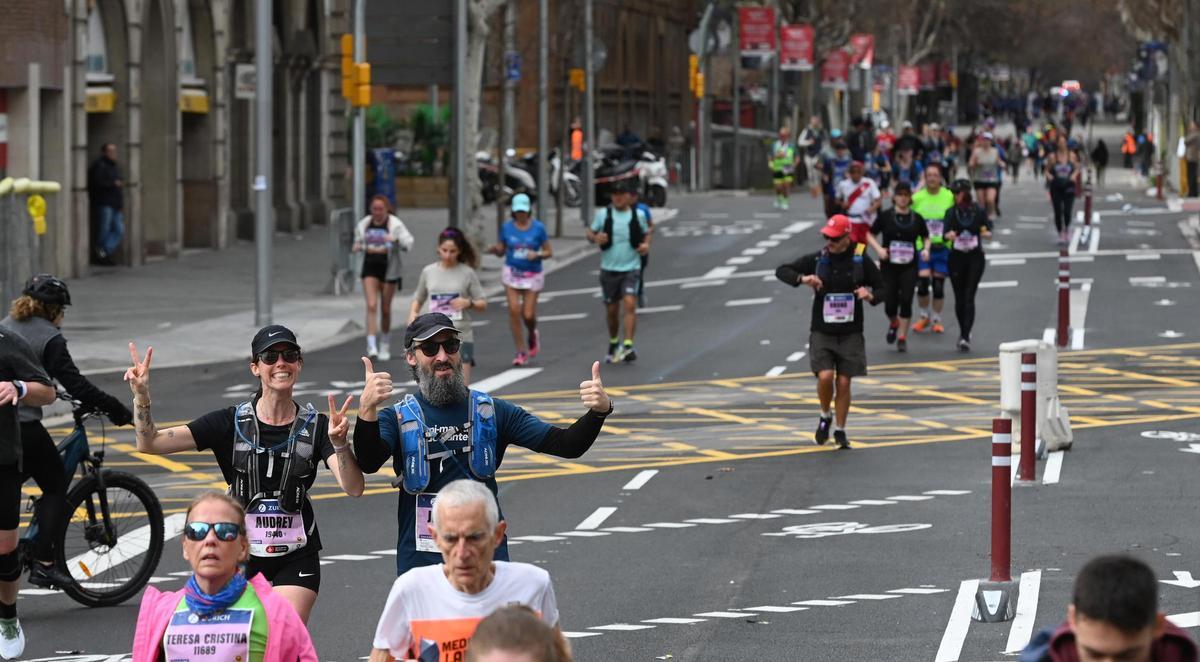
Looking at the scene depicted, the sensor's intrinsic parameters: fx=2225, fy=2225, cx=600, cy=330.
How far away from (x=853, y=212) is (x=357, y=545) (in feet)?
65.2

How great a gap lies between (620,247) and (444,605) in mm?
16466

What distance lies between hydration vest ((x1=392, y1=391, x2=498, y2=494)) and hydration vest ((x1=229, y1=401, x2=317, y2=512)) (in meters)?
0.44

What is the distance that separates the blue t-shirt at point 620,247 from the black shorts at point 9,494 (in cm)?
1262

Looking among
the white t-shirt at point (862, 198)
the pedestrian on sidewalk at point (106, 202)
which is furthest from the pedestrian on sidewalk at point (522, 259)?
the pedestrian on sidewalk at point (106, 202)

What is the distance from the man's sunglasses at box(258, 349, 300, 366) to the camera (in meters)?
7.77

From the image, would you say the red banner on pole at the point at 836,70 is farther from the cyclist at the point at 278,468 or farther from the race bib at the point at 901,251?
the cyclist at the point at 278,468

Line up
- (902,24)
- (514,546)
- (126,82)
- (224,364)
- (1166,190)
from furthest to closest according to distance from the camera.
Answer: (902,24) < (1166,190) < (126,82) < (224,364) < (514,546)

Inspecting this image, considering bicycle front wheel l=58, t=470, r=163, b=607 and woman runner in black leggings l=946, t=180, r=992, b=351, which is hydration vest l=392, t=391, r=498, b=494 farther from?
woman runner in black leggings l=946, t=180, r=992, b=351

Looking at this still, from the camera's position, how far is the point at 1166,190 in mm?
57719

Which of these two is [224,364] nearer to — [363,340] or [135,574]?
[363,340]

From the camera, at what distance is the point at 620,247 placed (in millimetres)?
22344

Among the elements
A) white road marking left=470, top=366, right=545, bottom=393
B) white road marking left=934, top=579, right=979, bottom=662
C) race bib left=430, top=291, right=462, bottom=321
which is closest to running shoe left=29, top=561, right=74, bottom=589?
white road marking left=934, top=579, right=979, bottom=662

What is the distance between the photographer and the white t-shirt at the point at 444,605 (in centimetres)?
595

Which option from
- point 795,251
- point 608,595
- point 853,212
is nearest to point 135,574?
point 608,595
